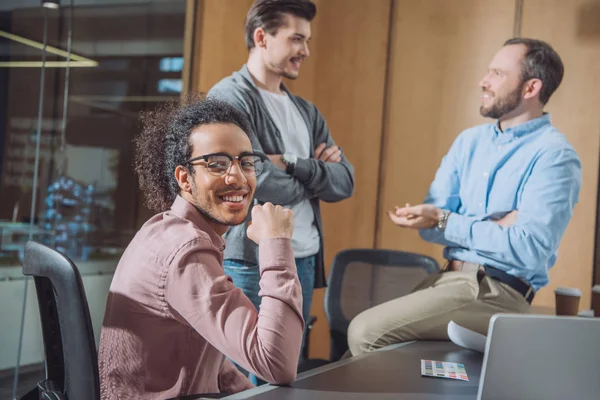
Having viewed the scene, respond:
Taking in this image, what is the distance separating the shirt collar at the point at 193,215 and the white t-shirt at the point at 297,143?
3.20ft

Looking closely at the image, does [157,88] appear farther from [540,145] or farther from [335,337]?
[540,145]

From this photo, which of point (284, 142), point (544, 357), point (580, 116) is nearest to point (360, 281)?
point (284, 142)

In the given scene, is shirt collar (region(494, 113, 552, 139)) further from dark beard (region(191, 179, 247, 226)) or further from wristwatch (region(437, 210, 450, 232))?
dark beard (region(191, 179, 247, 226))

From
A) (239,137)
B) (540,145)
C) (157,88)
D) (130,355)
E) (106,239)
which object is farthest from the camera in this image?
(157,88)

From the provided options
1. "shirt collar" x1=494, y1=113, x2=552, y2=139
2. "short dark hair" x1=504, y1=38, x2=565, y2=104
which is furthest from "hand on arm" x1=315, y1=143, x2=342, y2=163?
"short dark hair" x1=504, y1=38, x2=565, y2=104

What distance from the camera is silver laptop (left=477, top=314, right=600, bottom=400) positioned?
1067 millimetres

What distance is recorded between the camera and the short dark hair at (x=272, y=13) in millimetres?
2459

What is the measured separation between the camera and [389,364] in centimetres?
150

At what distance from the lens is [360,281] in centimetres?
279

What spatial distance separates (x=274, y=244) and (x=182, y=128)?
1.14 ft

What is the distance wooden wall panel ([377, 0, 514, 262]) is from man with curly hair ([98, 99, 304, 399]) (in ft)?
10.0

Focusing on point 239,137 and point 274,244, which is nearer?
point 274,244

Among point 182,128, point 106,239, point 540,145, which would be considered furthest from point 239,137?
point 106,239

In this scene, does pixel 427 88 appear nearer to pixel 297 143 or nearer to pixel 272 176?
pixel 297 143
